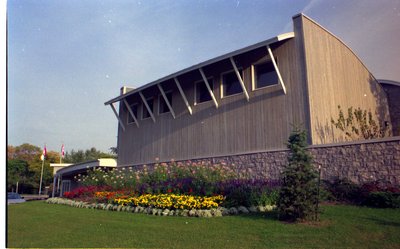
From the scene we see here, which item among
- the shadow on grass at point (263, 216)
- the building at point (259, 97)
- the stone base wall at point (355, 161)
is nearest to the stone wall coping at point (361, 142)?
the stone base wall at point (355, 161)

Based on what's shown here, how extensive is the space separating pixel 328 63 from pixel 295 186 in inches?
329

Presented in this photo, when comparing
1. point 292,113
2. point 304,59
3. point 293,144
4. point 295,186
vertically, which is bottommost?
point 295,186

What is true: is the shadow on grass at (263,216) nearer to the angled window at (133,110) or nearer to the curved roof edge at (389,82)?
the angled window at (133,110)

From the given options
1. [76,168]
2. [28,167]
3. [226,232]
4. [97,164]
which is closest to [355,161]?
[226,232]

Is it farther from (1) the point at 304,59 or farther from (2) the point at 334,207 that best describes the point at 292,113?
(2) the point at 334,207

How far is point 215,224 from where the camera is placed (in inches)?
276

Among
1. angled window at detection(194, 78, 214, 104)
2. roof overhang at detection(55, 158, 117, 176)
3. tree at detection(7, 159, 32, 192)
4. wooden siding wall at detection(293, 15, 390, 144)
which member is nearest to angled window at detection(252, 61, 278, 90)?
wooden siding wall at detection(293, 15, 390, 144)

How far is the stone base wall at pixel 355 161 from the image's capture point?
9.56 metres

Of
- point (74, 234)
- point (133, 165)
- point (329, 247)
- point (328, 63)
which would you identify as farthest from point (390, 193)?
point (133, 165)

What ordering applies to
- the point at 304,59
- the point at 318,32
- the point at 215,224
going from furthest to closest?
the point at 318,32
the point at 304,59
the point at 215,224

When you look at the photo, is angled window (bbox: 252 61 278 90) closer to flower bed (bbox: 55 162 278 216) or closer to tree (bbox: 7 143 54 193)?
flower bed (bbox: 55 162 278 216)

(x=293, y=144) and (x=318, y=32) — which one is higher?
(x=318, y=32)

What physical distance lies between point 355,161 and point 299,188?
14.8 feet

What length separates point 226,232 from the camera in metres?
6.13
